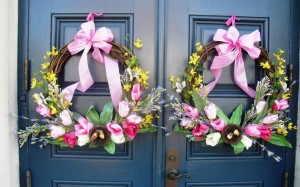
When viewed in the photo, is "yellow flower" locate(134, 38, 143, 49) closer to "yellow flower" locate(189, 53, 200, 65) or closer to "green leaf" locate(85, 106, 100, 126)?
"yellow flower" locate(189, 53, 200, 65)

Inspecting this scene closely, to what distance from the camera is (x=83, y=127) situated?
4.74 ft

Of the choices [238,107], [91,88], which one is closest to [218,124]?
[238,107]

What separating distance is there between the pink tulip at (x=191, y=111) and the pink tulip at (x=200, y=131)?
7 centimetres

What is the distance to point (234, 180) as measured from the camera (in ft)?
5.55

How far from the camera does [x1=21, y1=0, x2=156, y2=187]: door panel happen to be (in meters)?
1.63

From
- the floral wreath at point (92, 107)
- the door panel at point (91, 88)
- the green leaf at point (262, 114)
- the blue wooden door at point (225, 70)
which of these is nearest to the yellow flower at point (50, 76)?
the floral wreath at point (92, 107)

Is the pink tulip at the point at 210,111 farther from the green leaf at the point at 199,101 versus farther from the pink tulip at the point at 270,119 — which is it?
the pink tulip at the point at 270,119

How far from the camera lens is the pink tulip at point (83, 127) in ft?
4.68

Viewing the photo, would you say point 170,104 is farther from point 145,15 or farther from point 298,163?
point 298,163

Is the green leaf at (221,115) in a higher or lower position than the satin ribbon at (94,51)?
lower

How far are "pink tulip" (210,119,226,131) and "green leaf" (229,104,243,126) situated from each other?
0.09 m

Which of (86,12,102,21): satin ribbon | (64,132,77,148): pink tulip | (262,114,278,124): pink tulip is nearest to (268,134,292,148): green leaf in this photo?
(262,114,278,124): pink tulip

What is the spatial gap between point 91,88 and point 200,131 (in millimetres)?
721

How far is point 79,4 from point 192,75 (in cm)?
83
